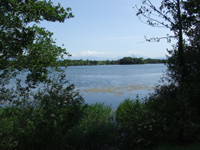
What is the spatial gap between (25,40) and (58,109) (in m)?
2.65

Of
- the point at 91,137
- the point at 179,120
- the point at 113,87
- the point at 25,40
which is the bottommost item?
the point at 113,87

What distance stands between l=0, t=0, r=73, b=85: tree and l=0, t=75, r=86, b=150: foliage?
3.92ft

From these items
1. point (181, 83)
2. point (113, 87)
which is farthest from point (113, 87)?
point (181, 83)

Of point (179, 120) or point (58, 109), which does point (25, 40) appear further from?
point (179, 120)

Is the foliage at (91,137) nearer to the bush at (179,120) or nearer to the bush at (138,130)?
the bush at (138,130)

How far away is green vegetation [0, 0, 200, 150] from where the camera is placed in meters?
6.09

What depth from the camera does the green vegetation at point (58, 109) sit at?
609cm

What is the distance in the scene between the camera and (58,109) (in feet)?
20.4

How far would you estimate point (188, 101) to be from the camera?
6.84m

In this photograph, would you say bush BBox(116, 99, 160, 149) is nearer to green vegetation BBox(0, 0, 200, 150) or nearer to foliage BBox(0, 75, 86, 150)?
green vegetation BBox(0, 0, 200, 150)

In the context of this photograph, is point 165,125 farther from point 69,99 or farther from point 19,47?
point 19,47

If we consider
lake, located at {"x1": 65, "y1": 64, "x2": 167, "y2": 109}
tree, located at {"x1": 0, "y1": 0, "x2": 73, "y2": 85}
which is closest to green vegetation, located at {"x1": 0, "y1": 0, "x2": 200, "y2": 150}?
tree, located at {"x1": 0, "y1": 0, "x2": 73, "y2": 85}

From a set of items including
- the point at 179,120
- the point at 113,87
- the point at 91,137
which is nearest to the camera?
the point at 179,120

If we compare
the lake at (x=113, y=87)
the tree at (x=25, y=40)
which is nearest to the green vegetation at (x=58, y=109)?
the tree at (x=25, y=40)
